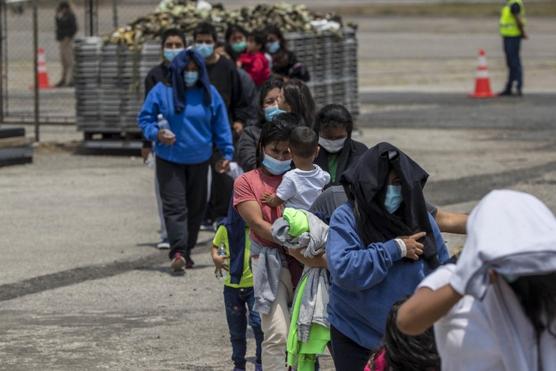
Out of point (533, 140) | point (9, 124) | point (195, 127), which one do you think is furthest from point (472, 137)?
point (195, 127)

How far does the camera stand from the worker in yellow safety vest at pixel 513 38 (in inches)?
971

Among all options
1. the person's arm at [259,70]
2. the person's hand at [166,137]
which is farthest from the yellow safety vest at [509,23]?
the person's hand at [166,137]

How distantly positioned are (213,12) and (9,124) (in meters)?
3.90

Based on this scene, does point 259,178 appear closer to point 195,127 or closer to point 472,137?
point 195,127

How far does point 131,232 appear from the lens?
39.1 feet

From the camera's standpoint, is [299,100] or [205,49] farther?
[205,49]

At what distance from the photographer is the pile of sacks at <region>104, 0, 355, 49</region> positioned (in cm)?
1641

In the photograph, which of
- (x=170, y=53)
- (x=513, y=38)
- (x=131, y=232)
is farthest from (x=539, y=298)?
(x=513, y=38)

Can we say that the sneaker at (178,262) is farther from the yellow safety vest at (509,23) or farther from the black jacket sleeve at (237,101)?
the yellow safety vest at (509,23)

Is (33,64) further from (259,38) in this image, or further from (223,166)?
(223,166)

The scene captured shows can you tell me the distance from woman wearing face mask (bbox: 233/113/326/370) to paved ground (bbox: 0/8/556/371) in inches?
41.2

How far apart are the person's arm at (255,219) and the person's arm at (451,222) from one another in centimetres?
127

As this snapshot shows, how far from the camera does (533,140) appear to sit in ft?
60.2

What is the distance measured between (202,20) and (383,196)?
37.6ft
